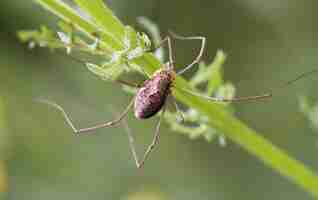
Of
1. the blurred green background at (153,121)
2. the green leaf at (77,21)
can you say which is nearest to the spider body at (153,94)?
the green leaf at (77,21)

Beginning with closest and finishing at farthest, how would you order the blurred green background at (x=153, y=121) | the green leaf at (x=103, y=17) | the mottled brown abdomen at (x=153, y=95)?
the green leaf at (x=103, y=17), the mottled brown abdomen at (x=153, y=95), the blurred green background at (x=153, y=121)

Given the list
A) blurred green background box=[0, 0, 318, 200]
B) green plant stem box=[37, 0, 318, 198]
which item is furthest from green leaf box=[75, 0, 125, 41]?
blurred green background box=[0, 0, 318, 200]

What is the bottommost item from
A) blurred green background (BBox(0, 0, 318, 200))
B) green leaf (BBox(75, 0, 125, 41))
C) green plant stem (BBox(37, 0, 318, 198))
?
blurred green background (BBox(0, 0, 318, 200))

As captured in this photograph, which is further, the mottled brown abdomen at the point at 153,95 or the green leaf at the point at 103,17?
the mottled brown abdomen at the point at 153,95

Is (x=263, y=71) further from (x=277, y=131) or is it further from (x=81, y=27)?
(x=81, y=27)

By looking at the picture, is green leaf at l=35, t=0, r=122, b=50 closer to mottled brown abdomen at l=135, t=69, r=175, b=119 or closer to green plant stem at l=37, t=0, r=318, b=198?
green plant stem at l=37, t=0, r=318, b=198

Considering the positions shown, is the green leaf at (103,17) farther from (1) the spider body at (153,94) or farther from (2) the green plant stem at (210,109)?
(1) the spider body at (153,94)

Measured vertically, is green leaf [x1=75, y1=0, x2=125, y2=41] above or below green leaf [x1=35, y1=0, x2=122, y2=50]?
above

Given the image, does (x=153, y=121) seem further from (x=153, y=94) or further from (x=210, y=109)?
(x=153, y=94)
